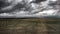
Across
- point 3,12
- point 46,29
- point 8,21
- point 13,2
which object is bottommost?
point 46,29

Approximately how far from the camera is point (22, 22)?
1.51m

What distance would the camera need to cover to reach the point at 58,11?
148cm

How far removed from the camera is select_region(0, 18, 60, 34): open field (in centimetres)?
148

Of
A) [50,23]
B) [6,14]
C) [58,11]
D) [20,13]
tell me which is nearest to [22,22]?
[20,13]

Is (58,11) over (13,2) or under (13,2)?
under

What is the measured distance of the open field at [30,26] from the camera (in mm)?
1484

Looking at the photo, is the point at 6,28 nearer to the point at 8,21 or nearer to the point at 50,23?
the point at 8,21

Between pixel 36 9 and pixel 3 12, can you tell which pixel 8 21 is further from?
pixel 36 9

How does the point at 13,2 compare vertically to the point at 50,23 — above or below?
above

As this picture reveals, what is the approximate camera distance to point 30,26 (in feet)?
4.91

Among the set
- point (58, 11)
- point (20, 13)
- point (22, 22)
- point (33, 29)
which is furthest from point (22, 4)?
point (58, 11)

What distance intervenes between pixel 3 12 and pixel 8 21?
0.40ft

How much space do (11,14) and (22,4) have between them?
0.58ft

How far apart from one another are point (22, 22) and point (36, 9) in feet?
0.74
